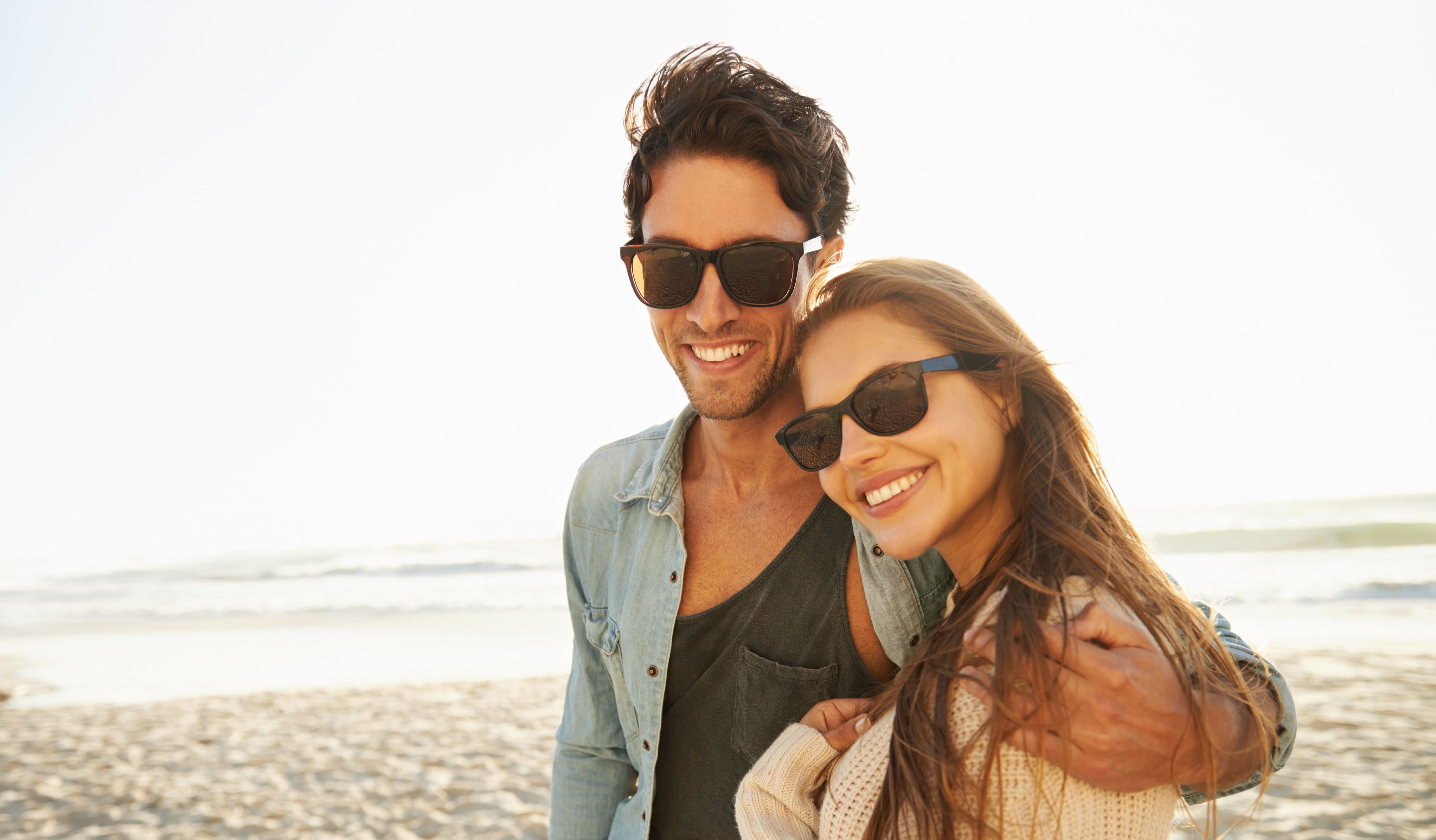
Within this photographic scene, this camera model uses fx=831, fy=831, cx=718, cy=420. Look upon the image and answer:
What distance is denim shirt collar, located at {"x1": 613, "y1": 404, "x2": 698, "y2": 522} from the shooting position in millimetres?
2971

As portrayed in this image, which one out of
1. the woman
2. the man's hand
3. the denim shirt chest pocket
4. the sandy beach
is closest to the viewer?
the man's hand

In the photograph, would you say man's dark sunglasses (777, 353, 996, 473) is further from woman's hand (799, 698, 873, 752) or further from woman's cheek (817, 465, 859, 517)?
woman's hand (799, 698, 873, 752)

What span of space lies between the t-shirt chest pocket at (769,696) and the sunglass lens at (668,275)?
116 cm

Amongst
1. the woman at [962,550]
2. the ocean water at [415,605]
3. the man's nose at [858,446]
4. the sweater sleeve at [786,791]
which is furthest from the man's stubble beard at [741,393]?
the ocean water at [415,605]

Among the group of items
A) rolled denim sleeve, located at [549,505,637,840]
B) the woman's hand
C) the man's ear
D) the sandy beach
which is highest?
the man's ear

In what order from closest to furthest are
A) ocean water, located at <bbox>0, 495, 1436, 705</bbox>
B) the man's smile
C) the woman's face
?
the woman's face → the man's smile → ocean water, located at <bbox>0, 495, 1436, 705</bbox>

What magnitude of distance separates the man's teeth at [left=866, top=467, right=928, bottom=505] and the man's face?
82 centimetres

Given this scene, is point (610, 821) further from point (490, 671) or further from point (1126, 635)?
point (490, 671)

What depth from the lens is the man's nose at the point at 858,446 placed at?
1.98m

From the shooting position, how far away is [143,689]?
9.84 m

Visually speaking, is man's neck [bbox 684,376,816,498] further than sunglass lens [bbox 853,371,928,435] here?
Yes

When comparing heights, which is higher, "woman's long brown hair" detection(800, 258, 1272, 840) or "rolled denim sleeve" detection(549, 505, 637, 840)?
"woman's long brown hair" detection(800, 258, 1272, 840)

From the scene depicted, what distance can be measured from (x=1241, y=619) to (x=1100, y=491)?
1172 cm

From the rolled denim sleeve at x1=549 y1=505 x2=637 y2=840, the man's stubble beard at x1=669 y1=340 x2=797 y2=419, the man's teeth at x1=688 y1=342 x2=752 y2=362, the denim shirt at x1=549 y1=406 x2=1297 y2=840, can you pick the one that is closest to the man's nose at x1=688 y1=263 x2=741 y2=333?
the man's teeth at x1=688 y1=342 x2=752 y2=362
